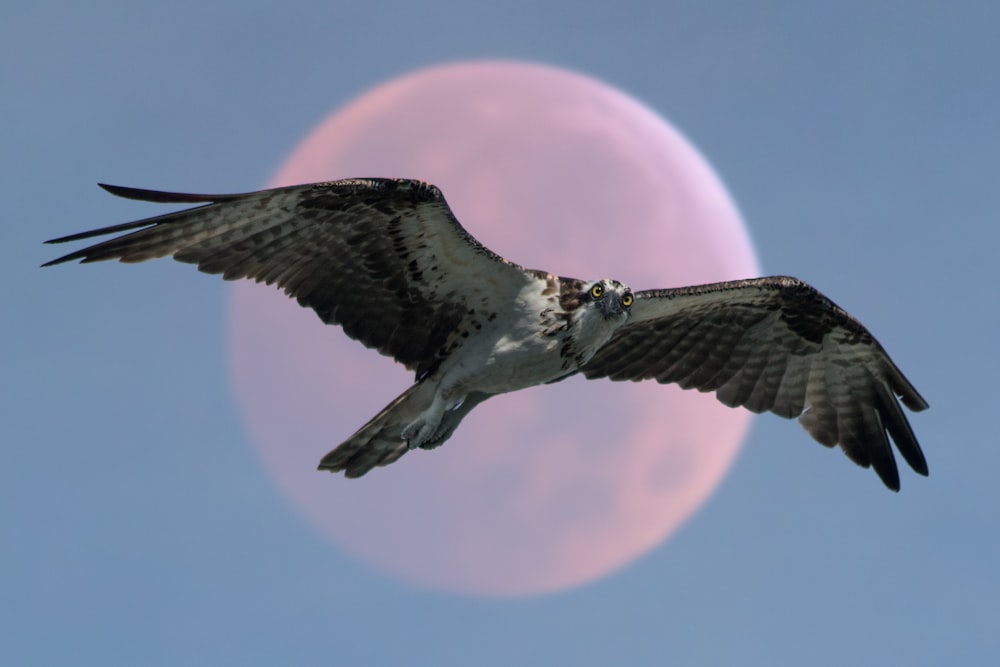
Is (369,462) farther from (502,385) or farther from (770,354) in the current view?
(770,354)

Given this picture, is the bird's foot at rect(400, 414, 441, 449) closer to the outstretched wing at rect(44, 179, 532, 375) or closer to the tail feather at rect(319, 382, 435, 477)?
the tail feather at rect(319, 382, 435, 477)

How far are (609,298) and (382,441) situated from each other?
2.55 m

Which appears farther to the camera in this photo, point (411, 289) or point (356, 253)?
point (411, 289)

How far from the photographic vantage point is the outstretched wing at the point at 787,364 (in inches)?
570

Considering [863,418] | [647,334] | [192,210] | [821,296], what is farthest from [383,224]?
[863,418]

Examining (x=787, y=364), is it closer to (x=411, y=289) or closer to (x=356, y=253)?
(x=411, y=289)

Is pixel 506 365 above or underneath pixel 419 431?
above

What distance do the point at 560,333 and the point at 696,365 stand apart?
11.2 feet

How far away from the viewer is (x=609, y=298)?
12109 mm

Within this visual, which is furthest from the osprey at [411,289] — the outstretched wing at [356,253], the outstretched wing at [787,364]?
the outstretched wing at [787,364]

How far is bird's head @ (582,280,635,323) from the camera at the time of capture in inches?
476

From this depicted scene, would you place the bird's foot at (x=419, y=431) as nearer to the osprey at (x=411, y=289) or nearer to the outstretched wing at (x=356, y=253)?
the osprey at (x=411, y=289)

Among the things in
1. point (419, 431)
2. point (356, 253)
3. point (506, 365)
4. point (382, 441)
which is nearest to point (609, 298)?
point (506, 365)

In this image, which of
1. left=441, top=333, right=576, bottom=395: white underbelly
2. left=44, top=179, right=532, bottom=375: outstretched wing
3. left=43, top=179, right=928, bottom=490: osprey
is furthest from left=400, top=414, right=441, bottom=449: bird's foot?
left=44, top=179, right=532, bottom=375: outstretched wing
